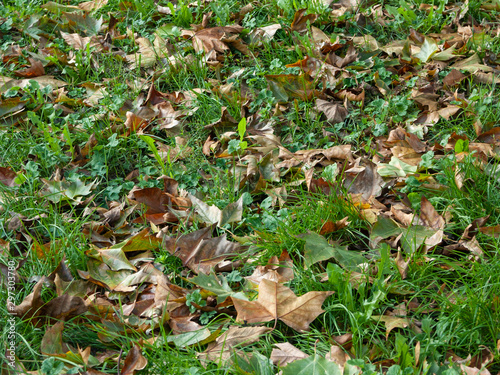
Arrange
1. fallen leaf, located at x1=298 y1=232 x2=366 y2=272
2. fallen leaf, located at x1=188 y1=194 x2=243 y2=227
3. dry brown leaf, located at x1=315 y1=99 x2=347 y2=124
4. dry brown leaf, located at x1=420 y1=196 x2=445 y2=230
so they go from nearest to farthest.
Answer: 1. fallen leaf, located at x1=298 y1=232 x2=366 y2=272
2. dry brown leaf, located at x1=420 y1=196 x2=445 y2=230
3. fallen leaf, located at x1=188 y1=194 x2=243 y2=227
4. dry brown leaf, located at x1=315 y1=99 x2=347 y2=124

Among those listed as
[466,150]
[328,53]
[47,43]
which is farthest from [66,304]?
[47,43]

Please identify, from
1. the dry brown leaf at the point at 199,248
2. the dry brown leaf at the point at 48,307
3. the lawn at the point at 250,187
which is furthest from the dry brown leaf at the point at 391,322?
the dry brown leaf at the point at 48,307

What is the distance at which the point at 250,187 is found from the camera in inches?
96.2

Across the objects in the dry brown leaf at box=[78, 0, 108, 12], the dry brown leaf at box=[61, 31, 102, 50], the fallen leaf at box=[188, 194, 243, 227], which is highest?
the dry brown leaf at box=[78, 0, 108, 12]

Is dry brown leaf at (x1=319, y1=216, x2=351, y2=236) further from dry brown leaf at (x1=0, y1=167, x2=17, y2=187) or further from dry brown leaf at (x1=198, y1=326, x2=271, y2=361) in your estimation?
dry brown leaf at (x1=0, y1=167, x2=17, y2=187)

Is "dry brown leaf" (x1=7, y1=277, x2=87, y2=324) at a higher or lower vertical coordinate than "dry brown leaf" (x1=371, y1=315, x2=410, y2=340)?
lower

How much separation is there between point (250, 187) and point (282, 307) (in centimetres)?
82

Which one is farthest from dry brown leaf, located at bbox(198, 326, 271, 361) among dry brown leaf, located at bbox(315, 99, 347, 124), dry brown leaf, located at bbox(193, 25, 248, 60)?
dry brown leaf, located at bbox(193, 25, 248, 60)

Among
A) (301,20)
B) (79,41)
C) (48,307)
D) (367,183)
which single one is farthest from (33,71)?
(367,183)

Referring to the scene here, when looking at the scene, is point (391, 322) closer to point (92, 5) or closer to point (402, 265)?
point (402, 265)

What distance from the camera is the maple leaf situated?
68.7 inches

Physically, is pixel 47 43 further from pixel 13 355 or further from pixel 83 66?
pixel 13 355

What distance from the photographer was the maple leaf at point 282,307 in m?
1.75

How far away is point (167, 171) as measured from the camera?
254 cm
